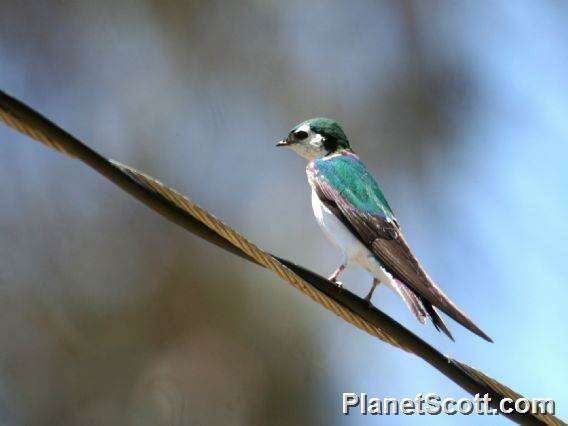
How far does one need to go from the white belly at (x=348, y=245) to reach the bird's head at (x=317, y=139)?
0.67 m

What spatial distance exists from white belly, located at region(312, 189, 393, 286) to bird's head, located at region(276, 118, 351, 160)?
67 cm

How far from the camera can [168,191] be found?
10.4 ft

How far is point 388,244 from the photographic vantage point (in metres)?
4.83

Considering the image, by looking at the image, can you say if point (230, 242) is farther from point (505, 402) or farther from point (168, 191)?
point (505, 402)

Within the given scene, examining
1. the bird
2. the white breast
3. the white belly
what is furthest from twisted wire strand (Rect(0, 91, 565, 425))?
the white breast

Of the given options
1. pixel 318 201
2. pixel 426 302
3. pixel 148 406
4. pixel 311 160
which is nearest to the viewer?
pixel 426 302

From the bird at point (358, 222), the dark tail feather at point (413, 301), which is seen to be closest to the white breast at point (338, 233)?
the bird at point (358, 222)

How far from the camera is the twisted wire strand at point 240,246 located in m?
2.89

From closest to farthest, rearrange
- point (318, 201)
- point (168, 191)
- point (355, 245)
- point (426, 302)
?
point (168, 191)
point (426, 302)
point (355, 245)
point (318, 201)

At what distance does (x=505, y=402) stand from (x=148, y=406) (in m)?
5.65

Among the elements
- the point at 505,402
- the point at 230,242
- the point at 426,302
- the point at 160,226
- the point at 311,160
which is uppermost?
the point at 160,226

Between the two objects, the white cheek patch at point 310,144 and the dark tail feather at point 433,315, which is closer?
the dark tail feather at point 433,315

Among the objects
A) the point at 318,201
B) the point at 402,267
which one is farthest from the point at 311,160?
the point at 402,267

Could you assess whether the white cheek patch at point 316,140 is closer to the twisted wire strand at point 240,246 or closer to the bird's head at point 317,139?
the bird's head at point 317,139
